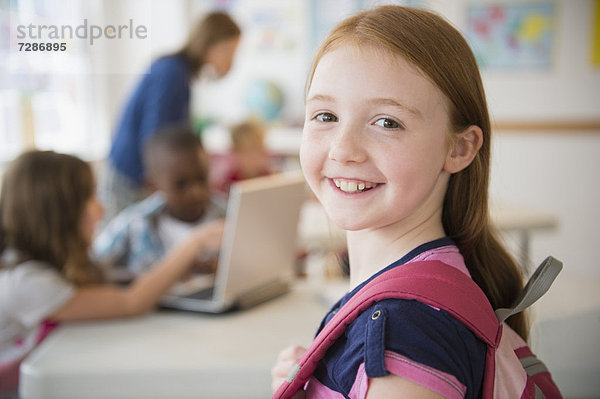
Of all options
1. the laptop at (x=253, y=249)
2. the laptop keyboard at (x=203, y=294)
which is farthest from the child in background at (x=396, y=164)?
the laptop keyboard at (x=203, y=294)

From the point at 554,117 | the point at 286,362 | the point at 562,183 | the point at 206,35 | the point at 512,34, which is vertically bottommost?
the point at 562,183

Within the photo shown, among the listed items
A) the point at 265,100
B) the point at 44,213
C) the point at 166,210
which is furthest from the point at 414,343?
the point at 265,100

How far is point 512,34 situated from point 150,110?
3.06 m

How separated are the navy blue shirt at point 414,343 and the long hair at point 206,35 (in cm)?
235

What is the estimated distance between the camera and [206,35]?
2.82 metres

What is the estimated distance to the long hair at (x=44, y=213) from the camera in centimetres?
164

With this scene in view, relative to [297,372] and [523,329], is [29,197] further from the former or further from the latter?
[523,329]

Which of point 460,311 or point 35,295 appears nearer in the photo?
point 460,311

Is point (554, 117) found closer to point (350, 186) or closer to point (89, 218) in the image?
point (89, 218)

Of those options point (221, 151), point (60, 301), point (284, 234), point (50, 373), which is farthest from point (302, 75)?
point (50, 373)

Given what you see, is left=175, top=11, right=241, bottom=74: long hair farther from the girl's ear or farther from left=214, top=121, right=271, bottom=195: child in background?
the girl's ear

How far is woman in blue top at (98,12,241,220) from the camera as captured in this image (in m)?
2.76

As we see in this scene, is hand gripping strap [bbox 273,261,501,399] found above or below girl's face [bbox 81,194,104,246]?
above

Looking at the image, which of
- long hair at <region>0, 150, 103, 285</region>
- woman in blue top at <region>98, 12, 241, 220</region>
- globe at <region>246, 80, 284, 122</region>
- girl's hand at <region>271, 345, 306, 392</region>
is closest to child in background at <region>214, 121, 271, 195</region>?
woman in blue top at <region>98, 12, 241, 220</region>
